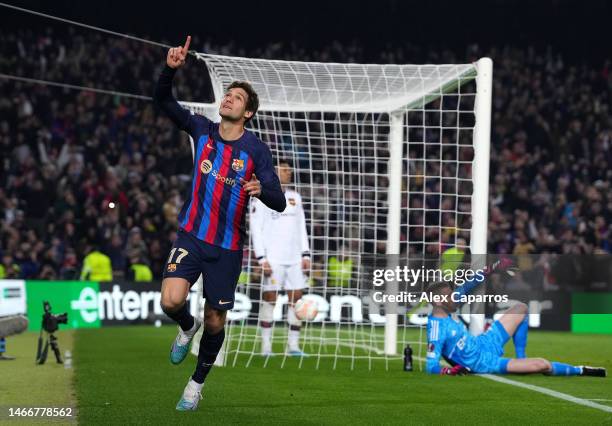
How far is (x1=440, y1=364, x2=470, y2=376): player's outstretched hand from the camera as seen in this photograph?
32.6 feet

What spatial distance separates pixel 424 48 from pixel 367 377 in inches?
858

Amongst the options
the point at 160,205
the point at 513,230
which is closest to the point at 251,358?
the point at 160,205

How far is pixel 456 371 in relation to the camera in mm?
9914

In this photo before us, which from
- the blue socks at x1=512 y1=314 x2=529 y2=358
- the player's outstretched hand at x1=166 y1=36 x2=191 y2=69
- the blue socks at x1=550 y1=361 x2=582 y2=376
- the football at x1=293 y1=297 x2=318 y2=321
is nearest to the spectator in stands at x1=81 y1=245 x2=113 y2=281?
the football at x1=293 y1=297 x2=318 y2=321

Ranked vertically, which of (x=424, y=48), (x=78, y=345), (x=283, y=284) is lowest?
(x=78, y=345)

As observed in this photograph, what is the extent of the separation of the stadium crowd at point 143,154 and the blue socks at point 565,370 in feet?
38.5

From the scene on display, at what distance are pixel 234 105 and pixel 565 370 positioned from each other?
4712mm

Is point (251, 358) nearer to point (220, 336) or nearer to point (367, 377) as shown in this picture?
A: point (367, 377)

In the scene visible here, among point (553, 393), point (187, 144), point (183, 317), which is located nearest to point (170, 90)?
point (183, 317)

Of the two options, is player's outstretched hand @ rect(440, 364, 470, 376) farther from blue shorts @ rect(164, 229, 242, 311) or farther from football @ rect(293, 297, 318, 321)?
blue shorts @ rect(164, 229, 242, 311)

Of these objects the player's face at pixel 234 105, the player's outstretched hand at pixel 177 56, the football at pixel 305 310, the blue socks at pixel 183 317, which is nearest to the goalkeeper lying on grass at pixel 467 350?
the football at pixel 305 310

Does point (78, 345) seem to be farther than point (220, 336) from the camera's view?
Yes

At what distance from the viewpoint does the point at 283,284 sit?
40.3 ft

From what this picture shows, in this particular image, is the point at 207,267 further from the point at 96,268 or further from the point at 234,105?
the point at 96,268
